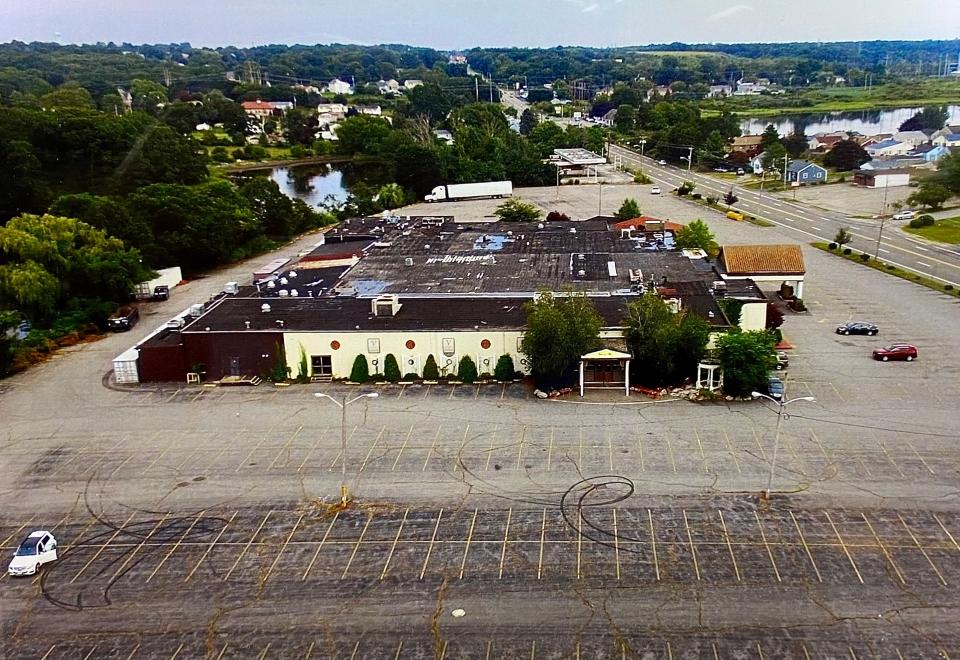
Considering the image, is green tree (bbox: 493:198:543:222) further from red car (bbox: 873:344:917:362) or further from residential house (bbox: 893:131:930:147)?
residential house (bbox: 893:131:930:147)

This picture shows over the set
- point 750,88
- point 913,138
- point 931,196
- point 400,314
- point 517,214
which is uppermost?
point 750,88

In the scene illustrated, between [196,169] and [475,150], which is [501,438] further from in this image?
[475,150]

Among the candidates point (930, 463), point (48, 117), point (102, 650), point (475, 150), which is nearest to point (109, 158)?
point (48, 117)

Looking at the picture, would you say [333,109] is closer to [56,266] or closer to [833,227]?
[833,227]

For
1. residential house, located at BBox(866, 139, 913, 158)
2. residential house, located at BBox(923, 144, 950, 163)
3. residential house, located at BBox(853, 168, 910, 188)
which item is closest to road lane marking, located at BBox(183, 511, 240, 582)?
residential house, located at BBox(853, 168, 910, 188)

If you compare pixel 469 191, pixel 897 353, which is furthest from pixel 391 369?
pixel 469 191

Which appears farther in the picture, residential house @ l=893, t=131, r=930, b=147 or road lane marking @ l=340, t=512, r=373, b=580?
residential house @ l=893, t=131, r=930, b=147
